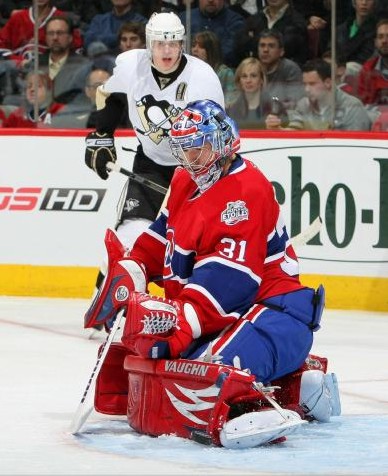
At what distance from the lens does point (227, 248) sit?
172 inches

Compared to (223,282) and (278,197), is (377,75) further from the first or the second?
(223,282)

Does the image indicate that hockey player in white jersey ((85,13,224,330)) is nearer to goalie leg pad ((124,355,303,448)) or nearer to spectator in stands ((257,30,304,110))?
spectator in stands ((257,30,304,110))

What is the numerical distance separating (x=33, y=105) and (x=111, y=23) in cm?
62

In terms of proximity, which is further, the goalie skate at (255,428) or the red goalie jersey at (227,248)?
the red goalie jersey at (227,248)

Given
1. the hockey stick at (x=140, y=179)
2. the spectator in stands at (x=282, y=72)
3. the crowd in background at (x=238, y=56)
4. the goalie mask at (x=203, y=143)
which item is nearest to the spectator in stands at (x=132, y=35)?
the crowd in background at (x=238, y=56)

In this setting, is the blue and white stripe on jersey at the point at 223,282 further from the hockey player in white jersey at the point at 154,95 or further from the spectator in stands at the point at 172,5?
the spectator in stands at the point at 172,5

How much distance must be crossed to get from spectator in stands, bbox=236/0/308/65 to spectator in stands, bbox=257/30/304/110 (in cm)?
3

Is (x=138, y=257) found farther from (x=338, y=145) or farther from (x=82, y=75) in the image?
(x=82, y=75)

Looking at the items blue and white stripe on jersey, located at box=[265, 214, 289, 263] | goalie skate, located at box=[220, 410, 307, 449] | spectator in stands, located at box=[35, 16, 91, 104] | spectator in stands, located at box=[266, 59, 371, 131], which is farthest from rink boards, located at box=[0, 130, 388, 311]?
goalie skate, located at box=[220, 410, 307, 449]

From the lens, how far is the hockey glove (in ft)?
14.0

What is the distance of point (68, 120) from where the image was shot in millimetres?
8320

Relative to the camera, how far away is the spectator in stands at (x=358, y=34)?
26.0ft

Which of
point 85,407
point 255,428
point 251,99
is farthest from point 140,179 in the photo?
point 255,428

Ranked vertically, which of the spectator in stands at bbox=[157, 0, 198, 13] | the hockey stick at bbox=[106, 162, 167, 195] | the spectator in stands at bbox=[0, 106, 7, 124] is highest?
the spectator in stands at bbox=[157, 0, 198, 13]
